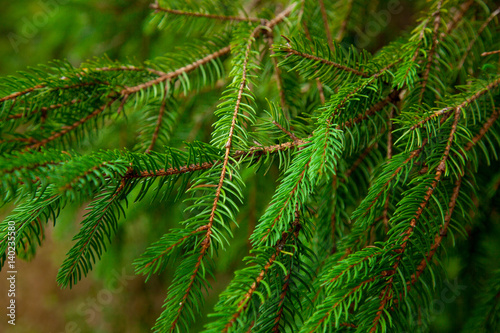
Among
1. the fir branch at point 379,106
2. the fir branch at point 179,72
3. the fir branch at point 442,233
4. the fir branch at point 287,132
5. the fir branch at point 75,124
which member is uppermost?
the fir branch at point 179,72

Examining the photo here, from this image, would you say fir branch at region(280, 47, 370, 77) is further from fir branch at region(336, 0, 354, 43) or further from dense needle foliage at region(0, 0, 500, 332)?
fir branch at region(336, 0, 354, 43)

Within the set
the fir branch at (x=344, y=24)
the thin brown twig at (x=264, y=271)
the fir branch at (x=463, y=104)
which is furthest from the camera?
the fir branch at (x=344, y=24)

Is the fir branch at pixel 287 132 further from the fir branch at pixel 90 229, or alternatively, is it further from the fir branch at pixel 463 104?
the fir branch at pixel 90 229

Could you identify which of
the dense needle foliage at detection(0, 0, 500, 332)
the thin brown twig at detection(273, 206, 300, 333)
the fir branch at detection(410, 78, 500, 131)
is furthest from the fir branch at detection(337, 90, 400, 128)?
the thin brown twig at detection(273, 206, 300, 333)

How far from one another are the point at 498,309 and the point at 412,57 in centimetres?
57

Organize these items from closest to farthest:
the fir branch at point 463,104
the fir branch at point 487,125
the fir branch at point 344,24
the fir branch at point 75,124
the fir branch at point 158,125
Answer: the fir branch at point 463,104 < the fir branch at point 487,125 < the fir branch at point 75,124 < the fir branch at point 158,125 < the fir branch at point 344,24

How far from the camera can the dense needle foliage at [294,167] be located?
557 millimetres

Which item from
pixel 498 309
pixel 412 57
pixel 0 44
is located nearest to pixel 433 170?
pixel 412 57

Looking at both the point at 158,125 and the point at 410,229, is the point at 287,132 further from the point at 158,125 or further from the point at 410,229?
the point at 158,125

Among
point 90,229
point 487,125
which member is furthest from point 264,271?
point 487,125

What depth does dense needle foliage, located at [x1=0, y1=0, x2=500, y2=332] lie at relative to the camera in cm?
56

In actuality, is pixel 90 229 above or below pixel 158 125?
below

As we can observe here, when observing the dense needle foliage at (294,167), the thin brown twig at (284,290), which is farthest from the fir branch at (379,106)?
the thin brown twig at (284,290)

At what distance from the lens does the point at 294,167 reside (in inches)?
23.6
